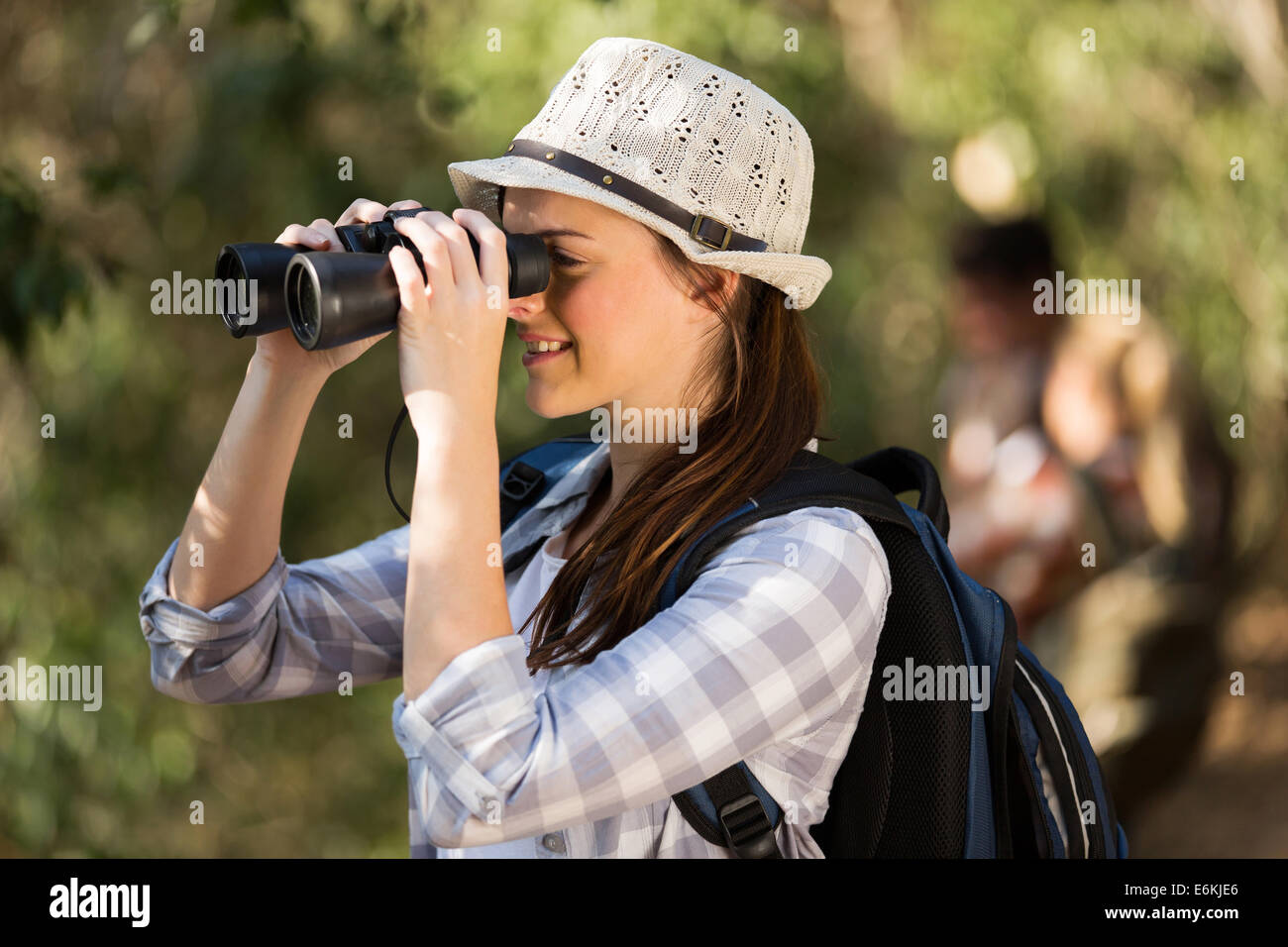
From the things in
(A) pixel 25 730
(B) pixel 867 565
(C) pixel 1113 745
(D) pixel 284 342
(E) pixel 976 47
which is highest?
(E) pixel 976 47

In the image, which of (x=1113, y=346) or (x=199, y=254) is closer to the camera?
(x=199, y=254)

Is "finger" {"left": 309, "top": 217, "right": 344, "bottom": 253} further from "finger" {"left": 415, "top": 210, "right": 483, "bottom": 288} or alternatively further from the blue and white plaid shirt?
the blue and white plaid shirt

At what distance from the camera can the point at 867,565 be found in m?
1.06

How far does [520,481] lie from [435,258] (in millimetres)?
489

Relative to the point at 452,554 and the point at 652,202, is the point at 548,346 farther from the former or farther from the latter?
the point at 452,554

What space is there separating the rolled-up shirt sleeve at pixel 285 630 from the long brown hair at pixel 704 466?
0.26 metres

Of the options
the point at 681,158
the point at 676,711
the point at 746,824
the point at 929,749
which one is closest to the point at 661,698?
the point at 676,711

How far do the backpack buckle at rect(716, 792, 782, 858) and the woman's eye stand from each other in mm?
512

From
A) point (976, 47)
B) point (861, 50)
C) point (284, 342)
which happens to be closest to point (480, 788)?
point (284, 342)

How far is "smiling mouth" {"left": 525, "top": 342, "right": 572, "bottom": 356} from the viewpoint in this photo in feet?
3.94

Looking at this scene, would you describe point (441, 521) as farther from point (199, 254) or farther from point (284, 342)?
point (199, 254)

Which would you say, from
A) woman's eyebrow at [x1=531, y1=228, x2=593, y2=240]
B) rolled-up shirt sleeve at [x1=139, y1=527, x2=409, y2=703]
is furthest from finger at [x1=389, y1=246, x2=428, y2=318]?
rolled-up shirt sleeve at [x1=139, y1=527, x2=409, y2=703]

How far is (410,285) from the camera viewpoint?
992 mm
